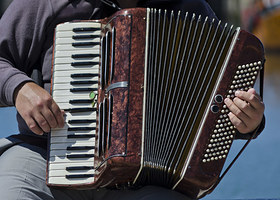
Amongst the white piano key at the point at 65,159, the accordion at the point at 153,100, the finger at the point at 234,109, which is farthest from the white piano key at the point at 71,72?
the finger at the point at 234,109

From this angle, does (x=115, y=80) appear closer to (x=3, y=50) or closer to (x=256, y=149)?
(x=3, y=50)

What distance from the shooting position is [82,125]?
2213 millimetres

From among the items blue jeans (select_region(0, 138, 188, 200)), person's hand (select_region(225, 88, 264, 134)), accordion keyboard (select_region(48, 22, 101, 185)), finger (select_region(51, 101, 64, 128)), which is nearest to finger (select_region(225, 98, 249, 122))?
person's hand (select_region(225, 88, 264, 134))

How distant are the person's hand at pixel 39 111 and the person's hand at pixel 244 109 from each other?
0.63 metres

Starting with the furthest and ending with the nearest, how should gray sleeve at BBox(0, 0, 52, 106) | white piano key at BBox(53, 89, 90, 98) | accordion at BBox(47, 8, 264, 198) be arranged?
gray sleeve at BBox(0, 0, 52, 106)
white piano key at BBox(53, 89, 90, 98)
accordion at BBox(47, 8, 264, 198)

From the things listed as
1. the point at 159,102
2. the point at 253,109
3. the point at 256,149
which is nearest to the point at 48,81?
the point at 159,102

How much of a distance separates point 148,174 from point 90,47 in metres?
0.54

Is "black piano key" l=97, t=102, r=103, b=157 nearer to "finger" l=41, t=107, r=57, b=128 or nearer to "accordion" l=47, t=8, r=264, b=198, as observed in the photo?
"accordion" l=47, t=8, r=264, b=198

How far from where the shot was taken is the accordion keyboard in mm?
2176

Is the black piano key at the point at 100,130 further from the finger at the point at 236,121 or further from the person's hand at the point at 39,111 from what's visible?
the finger at the point at 236,121

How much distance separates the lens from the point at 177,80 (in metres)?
2.18

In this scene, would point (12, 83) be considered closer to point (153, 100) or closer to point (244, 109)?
point (153, 100)

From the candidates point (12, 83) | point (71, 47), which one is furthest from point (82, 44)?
point (12, 83)

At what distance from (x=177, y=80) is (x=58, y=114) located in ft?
1.50
